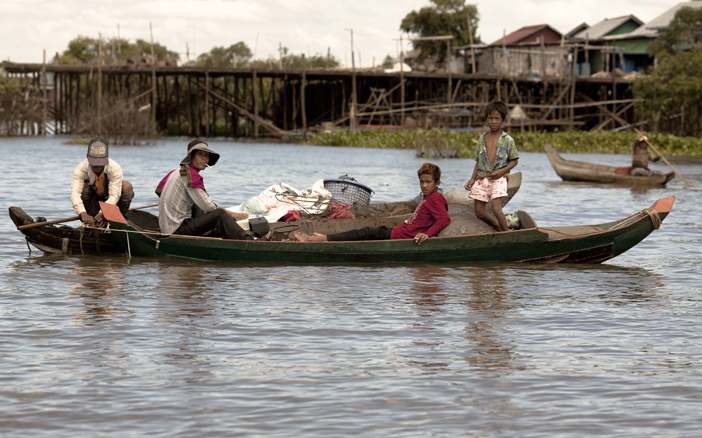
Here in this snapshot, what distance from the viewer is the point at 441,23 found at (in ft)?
170

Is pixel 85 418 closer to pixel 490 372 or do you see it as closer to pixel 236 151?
pixel 490 372

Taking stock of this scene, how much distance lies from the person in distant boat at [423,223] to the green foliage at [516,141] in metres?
21.7

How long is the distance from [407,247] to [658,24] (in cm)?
4533

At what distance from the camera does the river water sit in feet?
13.1

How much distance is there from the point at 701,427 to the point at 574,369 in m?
0.90

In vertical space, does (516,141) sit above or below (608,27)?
below

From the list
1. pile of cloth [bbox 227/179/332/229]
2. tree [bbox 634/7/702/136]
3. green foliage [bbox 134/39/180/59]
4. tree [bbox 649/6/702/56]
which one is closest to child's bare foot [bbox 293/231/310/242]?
pile of cloth [bbox 227/179/332/229]

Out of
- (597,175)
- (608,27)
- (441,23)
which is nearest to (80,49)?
(441,23)

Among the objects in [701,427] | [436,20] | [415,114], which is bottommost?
[701,427]

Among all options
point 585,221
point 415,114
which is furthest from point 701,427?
point 415,114

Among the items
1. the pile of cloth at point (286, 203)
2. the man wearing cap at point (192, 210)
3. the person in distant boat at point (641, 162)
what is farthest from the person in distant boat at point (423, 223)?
the person in distant boat at point (641, 162)

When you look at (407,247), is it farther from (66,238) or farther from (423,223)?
(66,238)

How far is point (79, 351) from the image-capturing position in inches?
197

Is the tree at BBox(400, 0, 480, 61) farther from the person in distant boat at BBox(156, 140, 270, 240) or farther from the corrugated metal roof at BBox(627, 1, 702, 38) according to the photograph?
the person in distant boat at BBox(156, 140, 270, 240)
